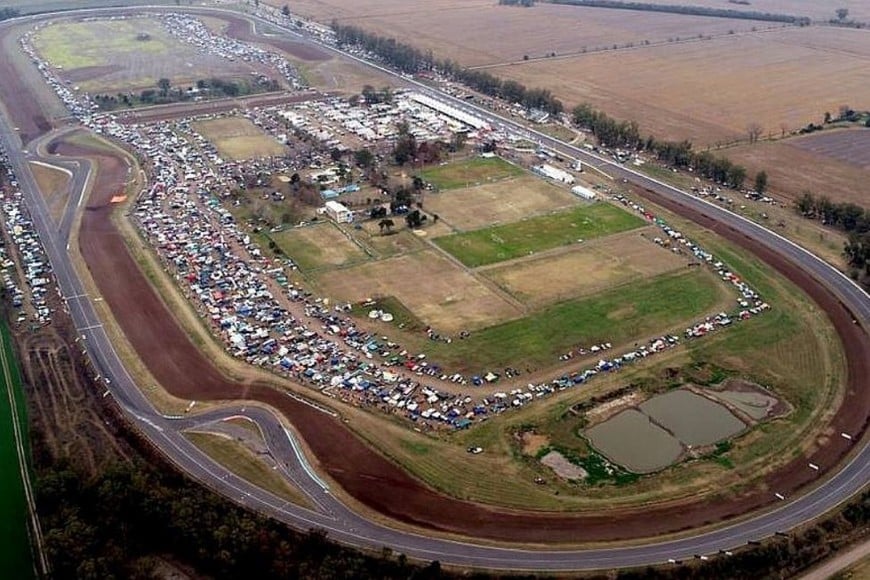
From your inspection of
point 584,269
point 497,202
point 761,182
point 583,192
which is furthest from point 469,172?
point 761,182

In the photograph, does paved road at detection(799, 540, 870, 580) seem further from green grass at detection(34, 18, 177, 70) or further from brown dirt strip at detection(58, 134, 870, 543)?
green grass at detection(34, 18, 177, 70)

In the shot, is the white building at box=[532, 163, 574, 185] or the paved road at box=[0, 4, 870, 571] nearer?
the paved road at box=[0, 4, 870, 571]

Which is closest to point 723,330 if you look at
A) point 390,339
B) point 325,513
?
point 390,339

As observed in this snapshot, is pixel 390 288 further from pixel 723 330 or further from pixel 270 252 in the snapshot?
pixel 723 330

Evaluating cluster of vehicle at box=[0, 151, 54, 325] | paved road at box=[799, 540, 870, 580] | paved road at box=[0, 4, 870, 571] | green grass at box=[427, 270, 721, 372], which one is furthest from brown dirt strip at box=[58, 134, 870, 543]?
green grass at box=[427, 270, 721, 372]

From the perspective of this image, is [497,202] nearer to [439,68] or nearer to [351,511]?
[351,511]
